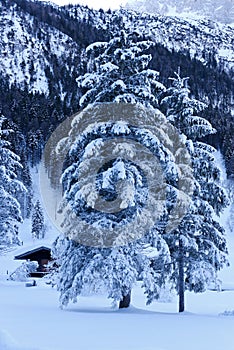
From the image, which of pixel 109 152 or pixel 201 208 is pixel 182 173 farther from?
pixel 109 152

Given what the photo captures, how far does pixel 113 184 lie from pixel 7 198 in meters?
15.4

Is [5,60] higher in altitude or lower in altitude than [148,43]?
higher

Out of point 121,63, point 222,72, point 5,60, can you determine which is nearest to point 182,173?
point 121,63

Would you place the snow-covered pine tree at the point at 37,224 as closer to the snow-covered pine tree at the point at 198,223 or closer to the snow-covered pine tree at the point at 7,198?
the snow-covered pine tree at the point at 7,198

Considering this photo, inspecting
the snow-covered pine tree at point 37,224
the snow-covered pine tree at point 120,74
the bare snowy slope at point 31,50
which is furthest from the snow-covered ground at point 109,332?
the bare snowy slope at point 31,50

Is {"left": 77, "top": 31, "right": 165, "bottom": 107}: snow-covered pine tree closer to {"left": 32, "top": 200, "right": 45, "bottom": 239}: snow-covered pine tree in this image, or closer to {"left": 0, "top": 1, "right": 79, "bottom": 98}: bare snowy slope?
{"left": 32, "top": 200, "right": 45, "bottom": 239}: snow-covered pine tree

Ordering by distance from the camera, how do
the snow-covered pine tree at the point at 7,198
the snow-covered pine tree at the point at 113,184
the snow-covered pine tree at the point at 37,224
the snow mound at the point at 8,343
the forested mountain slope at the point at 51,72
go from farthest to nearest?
the forested mountain slope at the point at 51,72
the snow-covered pine tree at the point at 37,224
the snow-covered pine tree at the point at 7,198
the snow-covered pine tree at the point at 113,184
the snow mound at the point at 8,343

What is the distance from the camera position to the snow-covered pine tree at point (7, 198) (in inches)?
1147

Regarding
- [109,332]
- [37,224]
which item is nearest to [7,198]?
[109,332]

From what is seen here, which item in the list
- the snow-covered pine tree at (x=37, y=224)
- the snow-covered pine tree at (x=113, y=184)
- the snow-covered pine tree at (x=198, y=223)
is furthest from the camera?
the snow-covered pine tree at (x=37, y=224)

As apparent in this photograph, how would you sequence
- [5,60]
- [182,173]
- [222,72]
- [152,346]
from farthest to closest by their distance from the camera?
[222,72], [5,60], [182,173], [152,346]

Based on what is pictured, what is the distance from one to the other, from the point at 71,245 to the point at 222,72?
15944 centimetres

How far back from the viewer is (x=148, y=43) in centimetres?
1755

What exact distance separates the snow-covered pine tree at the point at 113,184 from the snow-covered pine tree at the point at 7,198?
40.7ft
